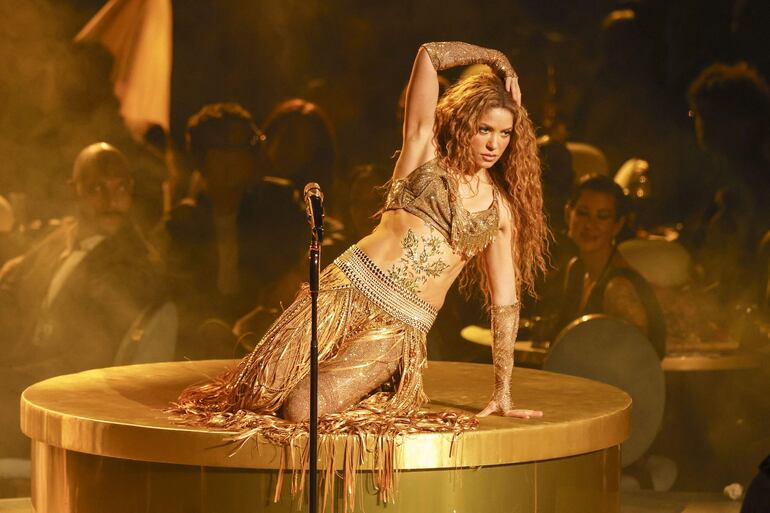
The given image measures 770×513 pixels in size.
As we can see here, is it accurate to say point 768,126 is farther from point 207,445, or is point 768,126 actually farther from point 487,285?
point 207,445

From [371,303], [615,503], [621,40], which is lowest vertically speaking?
[615,503]

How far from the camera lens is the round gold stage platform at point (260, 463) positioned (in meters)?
3.20

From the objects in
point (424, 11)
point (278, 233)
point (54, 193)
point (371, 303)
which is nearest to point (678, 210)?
point (424, 11)

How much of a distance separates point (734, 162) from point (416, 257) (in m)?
2.54

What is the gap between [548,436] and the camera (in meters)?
3.36

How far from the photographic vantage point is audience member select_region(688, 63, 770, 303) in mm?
5535

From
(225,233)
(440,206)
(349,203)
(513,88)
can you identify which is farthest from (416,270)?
(225,233)

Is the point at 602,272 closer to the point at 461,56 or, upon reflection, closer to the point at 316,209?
the point at 461,56

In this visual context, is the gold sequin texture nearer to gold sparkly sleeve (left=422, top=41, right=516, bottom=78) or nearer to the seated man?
gold sparkly sleeve (left=422, top=41, right=516, bottom=78)

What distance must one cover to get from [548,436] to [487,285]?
616 mm

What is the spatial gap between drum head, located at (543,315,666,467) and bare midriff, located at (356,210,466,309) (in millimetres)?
1912

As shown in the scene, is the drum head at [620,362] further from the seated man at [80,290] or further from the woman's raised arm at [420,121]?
the woman's raised arm at [420,121]

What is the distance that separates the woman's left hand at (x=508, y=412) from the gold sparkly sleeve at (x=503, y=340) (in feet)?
0.13

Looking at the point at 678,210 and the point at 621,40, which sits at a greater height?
the point at 621,40
